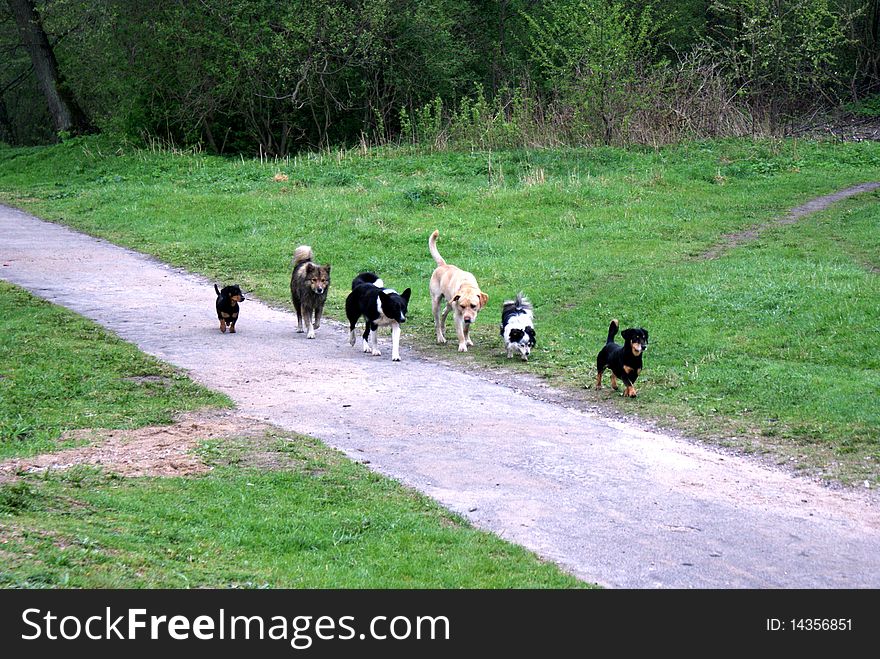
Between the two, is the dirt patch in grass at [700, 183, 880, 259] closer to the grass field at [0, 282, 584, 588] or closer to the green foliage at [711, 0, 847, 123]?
the green foliage at [711, 0, 847, 123]

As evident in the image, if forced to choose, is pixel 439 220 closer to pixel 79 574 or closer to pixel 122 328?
pixel 122 328

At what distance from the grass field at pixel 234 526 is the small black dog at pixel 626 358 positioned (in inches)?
148

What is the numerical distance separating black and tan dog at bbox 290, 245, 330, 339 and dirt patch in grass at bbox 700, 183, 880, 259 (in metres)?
8.00

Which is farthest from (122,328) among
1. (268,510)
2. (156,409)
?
(268,510)

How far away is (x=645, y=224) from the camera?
22.4 m

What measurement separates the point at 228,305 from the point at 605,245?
8732mm

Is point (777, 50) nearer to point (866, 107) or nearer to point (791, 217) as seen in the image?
point (866, 107)

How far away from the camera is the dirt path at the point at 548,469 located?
22.5ft

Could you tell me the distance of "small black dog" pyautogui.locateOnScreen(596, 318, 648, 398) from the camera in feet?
37.6

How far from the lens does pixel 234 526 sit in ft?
23.1

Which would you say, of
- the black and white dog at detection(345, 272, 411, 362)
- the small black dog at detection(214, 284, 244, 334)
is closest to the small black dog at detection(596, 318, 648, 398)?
the black and white dog at detection(345, 272, 411, 362)

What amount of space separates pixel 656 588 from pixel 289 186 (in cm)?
2387

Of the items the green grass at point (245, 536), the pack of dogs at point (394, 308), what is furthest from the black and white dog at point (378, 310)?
the green grass at point (245, 536)

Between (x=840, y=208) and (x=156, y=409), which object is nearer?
(x=156, y=409)
